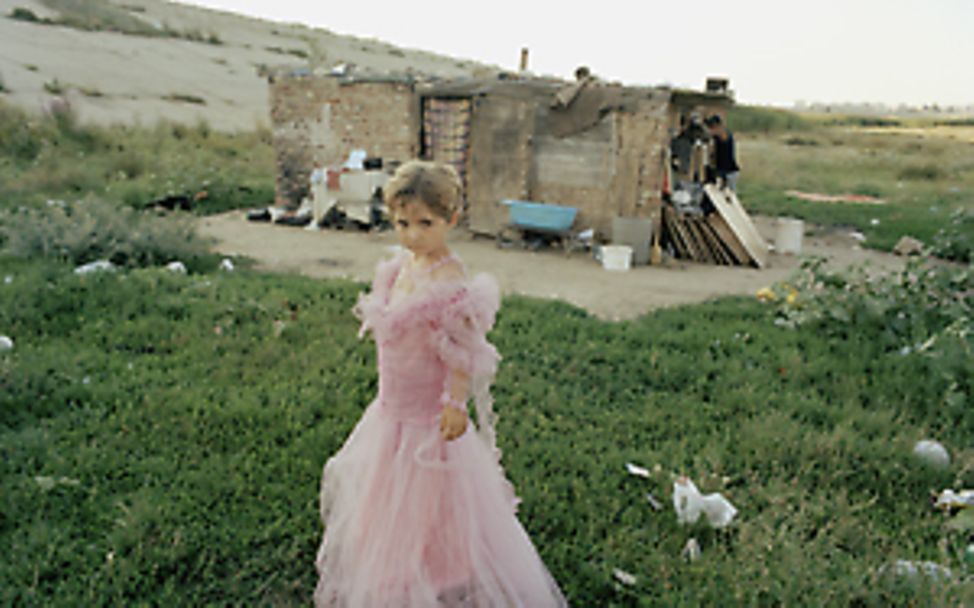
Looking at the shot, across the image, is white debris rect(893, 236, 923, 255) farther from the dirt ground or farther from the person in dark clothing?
the person in dark clothing

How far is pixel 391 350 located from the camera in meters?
2.38

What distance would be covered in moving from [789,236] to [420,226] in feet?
34.6

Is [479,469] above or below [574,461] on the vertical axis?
above

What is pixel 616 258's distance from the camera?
9578 mm

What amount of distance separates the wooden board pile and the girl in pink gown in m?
8.58

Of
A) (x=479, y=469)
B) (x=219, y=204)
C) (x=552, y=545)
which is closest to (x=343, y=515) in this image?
(x=479, y=469)

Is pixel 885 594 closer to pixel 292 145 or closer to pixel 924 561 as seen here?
pixel 924 561

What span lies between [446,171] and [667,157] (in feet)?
28.3

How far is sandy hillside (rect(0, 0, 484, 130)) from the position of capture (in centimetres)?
2300

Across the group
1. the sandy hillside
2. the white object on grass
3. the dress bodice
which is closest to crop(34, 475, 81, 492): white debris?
the dress bodice

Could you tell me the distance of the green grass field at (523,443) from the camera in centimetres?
280

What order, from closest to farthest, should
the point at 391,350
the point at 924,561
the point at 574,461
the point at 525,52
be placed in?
the point at 391,350, the point at 924,561, the point at 574,461, the point at 525,52

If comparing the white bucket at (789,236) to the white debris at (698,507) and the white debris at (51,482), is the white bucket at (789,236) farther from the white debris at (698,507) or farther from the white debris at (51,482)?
the white debris at (51,482)

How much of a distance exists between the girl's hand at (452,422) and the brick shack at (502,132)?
865 cm
